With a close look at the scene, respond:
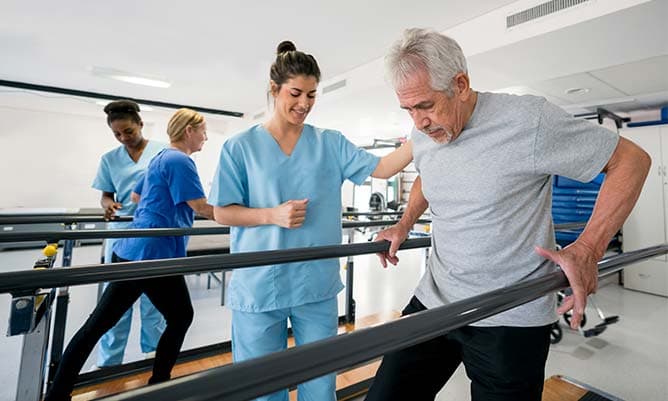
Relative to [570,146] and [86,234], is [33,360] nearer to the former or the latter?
[86,234]

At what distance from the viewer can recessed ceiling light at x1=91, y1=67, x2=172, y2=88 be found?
5402 mm

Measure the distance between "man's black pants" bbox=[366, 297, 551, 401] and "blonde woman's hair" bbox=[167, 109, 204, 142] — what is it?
1.59 meters

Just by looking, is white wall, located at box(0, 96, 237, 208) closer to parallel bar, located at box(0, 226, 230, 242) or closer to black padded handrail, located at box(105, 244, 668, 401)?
parallel bar, located at box(0, 226, 230, 242)

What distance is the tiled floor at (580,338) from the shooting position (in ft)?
7.84

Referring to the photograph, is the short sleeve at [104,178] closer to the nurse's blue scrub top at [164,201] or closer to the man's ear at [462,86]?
the nurse's blue scrub top at [164,201]

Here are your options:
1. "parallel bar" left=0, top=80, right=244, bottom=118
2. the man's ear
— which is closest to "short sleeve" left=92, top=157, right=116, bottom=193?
the man's ear

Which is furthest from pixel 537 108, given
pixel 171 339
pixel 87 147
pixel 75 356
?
pixel 87 147

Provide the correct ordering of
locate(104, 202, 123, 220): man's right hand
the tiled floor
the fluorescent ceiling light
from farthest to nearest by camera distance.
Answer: the fluorescent ceiling light
the tiled floor
locate(104, 202, 123, 220): man's right hand

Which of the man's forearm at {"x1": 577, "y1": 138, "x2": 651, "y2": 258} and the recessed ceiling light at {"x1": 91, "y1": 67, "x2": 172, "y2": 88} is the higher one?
the recessed ceiling light at {"x1": 91, "y1": 67, "x2": 172, "y2": 88}

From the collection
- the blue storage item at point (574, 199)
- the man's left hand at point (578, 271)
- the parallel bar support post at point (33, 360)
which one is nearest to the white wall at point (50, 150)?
the parallel bar support post at point (33, 360)

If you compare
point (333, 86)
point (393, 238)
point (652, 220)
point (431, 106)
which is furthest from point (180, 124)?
point (652, 220)

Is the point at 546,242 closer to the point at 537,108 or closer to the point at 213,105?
the point at 537,108

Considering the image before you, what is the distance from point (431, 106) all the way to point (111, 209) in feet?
7.73

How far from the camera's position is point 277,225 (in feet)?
3.86
